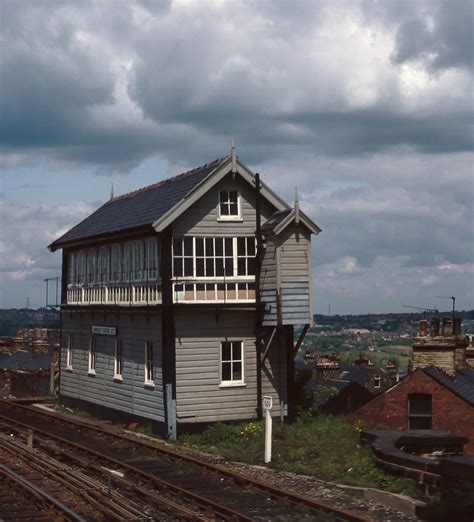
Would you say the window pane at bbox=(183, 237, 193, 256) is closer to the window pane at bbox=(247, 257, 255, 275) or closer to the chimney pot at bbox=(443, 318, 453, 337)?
the window pane at bbox=(247, 257, 255, 275)

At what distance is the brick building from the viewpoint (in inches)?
1018

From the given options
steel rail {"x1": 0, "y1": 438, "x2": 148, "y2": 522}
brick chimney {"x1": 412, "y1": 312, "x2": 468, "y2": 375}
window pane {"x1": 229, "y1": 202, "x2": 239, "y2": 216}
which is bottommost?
steel rail {"x1": 0, "y1": 438, "x2": 148, "y2": 522}

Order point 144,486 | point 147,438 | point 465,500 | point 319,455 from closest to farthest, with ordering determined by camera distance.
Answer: point 465,500 < point 144,486 < point 319,455 < point 147,438

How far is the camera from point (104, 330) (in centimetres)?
2984

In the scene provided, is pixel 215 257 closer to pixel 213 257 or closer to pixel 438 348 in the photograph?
pixel 213 257

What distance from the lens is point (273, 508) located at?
1495 centimetres

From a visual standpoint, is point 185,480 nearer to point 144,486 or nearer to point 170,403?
point 144,486

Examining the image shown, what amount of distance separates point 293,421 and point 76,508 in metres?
13.3

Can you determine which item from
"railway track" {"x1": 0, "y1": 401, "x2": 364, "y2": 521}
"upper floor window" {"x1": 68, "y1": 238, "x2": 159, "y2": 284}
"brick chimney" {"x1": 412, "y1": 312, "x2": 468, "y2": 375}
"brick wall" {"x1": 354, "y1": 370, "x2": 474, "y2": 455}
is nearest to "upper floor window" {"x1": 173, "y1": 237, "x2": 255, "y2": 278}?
"upper floor window" {"x1": 68, "y1": 238, "x2": 159, "y2": 284}

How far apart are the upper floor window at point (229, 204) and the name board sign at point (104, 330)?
615 centimetres

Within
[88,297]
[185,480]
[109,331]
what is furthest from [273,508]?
[88,297]

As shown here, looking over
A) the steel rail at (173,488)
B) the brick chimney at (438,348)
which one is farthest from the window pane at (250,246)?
the steel rail at (173,488)

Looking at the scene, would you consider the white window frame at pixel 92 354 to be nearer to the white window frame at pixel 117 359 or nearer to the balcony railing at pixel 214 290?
the white window frame at pixel 117 359

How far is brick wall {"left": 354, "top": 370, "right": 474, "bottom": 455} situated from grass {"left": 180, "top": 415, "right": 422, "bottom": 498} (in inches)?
64.7
